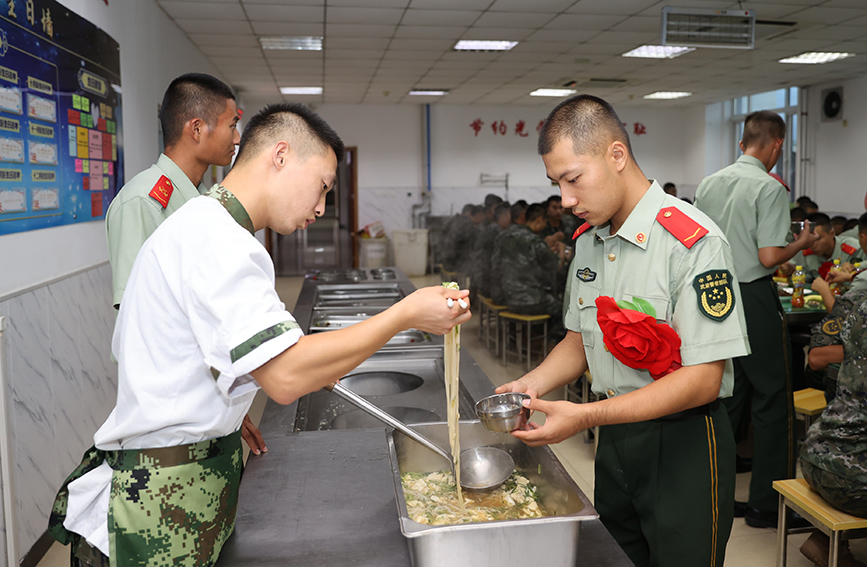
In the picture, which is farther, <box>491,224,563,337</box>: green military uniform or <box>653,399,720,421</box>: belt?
<box>491,224,563,337</box>: green military uniform

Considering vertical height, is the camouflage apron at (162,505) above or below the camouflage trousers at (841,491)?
above

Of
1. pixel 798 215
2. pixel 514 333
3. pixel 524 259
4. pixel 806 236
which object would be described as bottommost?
pixel 514 333

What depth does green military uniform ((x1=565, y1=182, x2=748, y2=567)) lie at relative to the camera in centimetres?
130

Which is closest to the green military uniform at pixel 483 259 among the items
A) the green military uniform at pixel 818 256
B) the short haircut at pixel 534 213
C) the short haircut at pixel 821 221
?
the short haircut at pixel 534 213

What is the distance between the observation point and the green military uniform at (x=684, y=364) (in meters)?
1.30

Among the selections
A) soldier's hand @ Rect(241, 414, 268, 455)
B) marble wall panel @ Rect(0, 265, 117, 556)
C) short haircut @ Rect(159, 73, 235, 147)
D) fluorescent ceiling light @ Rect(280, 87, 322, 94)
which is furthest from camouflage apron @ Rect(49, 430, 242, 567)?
fluorescent ceiling light @ Rect(280, 87, 322, 94)

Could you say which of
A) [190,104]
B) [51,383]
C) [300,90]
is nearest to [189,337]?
[190,104]

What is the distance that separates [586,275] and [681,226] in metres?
0.28

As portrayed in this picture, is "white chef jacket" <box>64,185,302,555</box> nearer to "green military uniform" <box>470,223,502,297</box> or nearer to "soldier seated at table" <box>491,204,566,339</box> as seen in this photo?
"soldier seated at table" <box>491,204,566,339</box>

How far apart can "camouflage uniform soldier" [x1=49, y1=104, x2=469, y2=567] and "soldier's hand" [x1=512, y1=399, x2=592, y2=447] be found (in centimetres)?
28

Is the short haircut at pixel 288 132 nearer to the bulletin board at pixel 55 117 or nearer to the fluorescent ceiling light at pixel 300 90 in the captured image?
the bulletin board at pixel 55 117

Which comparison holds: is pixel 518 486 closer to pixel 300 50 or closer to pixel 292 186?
pixel 292 186

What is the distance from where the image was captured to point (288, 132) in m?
1.12

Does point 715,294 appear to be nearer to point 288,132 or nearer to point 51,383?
point 288,132
